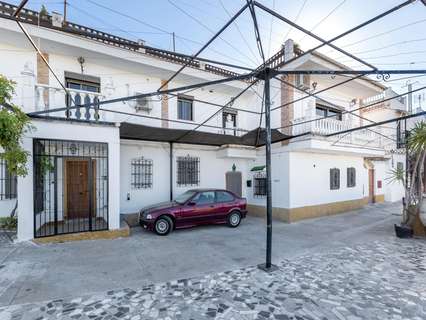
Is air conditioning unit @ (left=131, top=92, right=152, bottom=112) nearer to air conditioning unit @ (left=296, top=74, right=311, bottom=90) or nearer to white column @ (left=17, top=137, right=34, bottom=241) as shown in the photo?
white column @ (left=17, top=137, right=34, bottom=241)

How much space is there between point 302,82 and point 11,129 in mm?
8930

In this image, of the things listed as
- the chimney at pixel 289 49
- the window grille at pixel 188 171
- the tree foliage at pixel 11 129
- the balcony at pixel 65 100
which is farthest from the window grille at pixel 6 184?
the chimney at pixel 289 49

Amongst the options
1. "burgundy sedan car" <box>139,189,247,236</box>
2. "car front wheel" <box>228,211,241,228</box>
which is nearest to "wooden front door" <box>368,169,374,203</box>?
"burgundy sedan car" <box>139,189,247,236</box>

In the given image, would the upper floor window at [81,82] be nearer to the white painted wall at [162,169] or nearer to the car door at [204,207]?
the white painted wall at [162,169]

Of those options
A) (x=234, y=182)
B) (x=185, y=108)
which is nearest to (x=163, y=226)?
(x=234, y=182)

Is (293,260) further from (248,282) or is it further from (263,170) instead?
(263,170)

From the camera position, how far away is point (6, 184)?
A: 706 cm

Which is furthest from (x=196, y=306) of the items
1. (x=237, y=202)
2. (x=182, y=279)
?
(x=237, y=202)

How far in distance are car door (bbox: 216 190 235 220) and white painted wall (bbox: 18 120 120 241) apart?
3.17 metres

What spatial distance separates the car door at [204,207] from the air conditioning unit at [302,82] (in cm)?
519

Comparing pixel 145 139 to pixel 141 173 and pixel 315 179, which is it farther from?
pixel 315 179

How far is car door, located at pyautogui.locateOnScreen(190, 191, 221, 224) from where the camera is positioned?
7.54 metres

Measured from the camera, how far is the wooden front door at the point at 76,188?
7.75 metres

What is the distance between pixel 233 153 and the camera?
32.5 ft
